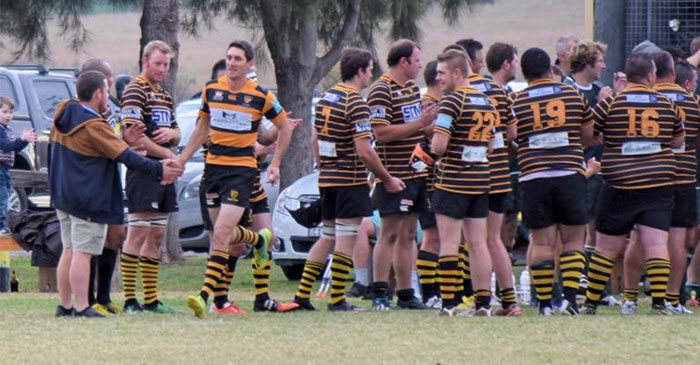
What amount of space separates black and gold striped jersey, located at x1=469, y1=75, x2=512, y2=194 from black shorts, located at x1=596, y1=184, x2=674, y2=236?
777 mm

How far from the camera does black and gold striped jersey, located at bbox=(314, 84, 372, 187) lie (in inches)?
474

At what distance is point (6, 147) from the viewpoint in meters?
19.3

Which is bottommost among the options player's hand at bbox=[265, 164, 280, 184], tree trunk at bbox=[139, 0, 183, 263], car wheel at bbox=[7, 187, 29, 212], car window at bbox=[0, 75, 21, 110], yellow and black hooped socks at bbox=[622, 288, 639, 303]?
yellow and black hooped socks at bbox=[622, 288, 639, 303]

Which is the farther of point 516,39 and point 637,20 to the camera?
point 516,39

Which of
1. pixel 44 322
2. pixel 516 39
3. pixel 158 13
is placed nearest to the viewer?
pixel 44 322

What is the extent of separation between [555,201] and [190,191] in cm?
1021

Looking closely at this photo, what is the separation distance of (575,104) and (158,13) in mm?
8228

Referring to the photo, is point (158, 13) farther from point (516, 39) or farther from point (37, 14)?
point (516, 39)

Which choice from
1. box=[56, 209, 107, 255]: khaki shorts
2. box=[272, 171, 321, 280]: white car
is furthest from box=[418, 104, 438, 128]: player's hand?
box=[272, 171, 321, 280]: white car

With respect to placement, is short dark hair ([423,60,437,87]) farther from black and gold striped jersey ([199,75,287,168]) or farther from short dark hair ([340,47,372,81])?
black and gold striped jersey ([199,75,287,168])

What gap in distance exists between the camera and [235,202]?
11.7m

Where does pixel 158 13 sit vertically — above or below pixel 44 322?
above

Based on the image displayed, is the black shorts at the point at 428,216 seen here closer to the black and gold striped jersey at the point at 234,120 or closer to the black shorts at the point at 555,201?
the black shorts at the point at 555,201

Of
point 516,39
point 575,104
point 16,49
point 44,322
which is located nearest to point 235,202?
point 44,322
